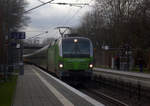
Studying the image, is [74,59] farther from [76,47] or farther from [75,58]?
[76,47]

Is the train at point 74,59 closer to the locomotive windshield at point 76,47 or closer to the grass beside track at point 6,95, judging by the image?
the locomotive windshield at point 76,47

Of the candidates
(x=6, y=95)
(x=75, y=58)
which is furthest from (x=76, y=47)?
(x=6, y=95)

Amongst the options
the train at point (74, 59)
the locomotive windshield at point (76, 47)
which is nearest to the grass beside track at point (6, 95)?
the train at point (74, 59)

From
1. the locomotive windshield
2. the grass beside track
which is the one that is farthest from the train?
the grass beside track

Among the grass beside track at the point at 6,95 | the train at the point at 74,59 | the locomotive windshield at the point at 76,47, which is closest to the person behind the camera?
the grass beside track at the point at 6,95

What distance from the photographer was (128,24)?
36.7 metres

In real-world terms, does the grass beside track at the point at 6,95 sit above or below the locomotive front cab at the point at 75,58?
below

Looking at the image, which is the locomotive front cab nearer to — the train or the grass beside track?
the train

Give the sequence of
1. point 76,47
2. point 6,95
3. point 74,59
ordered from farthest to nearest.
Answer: point 76,47
point 74,59
point 6,95

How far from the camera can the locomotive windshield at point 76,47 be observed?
20.2m

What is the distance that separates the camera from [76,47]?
66.8 ft

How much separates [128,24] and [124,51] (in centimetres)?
457

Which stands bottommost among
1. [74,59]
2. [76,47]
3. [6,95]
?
[6,95]

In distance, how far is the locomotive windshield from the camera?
66.2 feet
